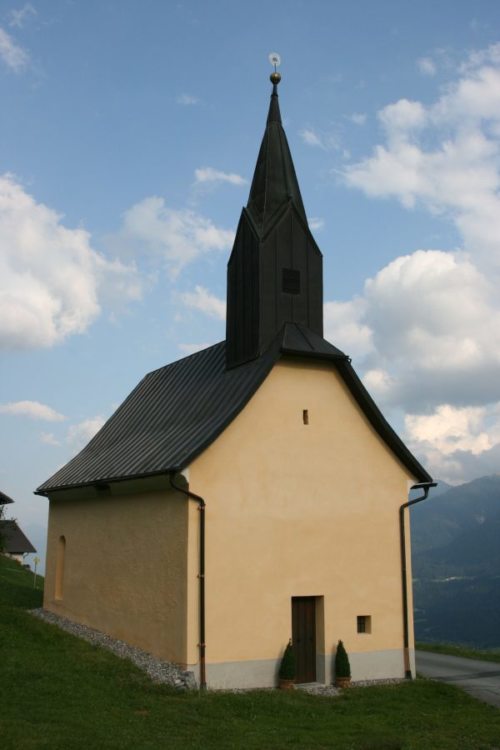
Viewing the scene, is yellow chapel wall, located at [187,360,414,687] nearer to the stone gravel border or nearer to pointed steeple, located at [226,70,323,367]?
the stone gravel border

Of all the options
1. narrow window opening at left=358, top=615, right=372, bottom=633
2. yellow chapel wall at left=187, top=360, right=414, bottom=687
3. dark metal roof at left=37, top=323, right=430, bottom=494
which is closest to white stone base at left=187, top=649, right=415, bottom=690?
yellow chapel wall at left=187, top=360, right=414, bottom=687

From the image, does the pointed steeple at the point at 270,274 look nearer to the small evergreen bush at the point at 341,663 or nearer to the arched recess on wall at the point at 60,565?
the small evergreen bush at the point at 341,663

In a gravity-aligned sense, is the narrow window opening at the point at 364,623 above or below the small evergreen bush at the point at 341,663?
above

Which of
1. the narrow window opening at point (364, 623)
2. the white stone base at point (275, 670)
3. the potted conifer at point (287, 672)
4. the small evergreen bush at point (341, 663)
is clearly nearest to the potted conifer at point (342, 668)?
the small evergreen bush at point (341, 663)

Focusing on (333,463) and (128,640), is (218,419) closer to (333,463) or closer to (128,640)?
(333,463)

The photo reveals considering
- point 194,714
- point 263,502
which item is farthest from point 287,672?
point 263,502

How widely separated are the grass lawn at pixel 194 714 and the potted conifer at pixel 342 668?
0.43 metres

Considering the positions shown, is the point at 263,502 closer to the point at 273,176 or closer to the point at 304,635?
the point at 304,635

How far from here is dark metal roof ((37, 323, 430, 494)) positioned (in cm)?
1811

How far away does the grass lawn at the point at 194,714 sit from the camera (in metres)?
12.2

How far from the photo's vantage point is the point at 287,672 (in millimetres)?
17000

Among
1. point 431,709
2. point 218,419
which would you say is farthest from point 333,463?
point 431,709

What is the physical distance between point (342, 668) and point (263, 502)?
4273mm

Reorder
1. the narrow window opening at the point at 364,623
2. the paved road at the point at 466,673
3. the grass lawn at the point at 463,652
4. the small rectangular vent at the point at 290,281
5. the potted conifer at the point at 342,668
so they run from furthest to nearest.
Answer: the grass lawn at the point at 463,652
the small rectangular vent at the point at 290,281
the narrow window opening at the point at 364,623
the potted conifer at the point at 342,668
the paved road at the point at 466,673
